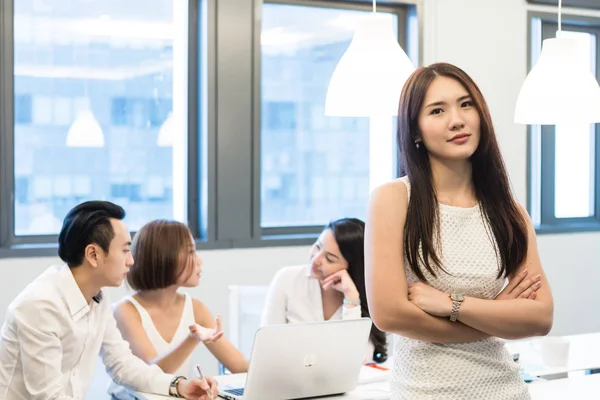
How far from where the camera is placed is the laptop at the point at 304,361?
2.39m

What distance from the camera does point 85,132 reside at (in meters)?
4.30

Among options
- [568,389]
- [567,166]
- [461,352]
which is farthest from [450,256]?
[567,166]

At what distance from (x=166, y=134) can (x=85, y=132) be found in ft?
1.39

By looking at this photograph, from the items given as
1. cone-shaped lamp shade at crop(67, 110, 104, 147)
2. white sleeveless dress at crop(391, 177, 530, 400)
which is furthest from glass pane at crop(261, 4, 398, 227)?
white sleeveless dress at crop(391, 177, 530, 400)

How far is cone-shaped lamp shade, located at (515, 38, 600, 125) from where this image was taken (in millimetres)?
2906

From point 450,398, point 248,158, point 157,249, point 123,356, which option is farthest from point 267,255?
point 450,398

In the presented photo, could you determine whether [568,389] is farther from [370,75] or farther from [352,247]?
[370,75]

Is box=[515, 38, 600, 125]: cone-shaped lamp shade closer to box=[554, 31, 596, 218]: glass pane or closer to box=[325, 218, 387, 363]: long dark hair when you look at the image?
box=[325, 218, 387, 363]: long dark hair

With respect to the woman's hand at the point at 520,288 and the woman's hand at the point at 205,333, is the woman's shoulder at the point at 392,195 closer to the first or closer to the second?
the woman's hand at the point at 520,288

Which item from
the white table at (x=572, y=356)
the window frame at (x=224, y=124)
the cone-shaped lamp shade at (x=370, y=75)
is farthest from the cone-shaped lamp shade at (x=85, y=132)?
the white table at (x=572, y=356)

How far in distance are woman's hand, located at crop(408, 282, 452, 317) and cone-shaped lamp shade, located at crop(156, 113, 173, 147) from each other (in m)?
2.76

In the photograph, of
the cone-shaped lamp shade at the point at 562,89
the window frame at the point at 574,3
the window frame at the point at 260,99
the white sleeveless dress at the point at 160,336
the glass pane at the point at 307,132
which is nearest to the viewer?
the cone-shaped lamp shade at the point at 562,89

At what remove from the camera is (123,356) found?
284 centimetres

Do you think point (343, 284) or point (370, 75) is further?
point (343, 284)
